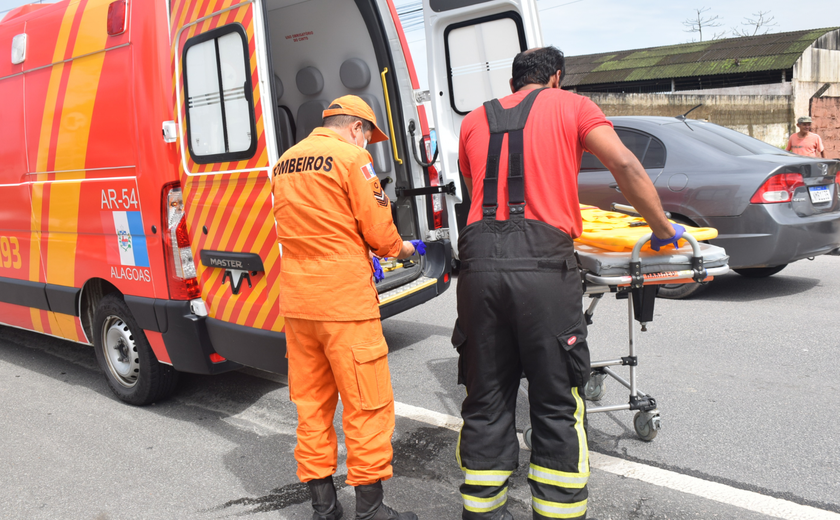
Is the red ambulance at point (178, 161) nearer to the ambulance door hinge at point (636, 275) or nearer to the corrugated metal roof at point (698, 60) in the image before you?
the ambulance door hinge at point (636, 275)

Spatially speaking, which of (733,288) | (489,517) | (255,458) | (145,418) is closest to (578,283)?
(489,517)

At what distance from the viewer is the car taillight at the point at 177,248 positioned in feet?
12.2

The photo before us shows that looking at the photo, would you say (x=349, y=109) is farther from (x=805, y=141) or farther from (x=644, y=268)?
(x=805, y=141)

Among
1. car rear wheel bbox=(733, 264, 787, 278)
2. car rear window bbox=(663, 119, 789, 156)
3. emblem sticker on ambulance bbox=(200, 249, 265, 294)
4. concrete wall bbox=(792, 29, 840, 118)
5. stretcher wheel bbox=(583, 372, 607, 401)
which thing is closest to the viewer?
emblem sticker on ambulance bbox=(200, 249, 265, 294)

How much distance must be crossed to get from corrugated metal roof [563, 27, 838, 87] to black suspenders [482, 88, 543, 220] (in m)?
22.3

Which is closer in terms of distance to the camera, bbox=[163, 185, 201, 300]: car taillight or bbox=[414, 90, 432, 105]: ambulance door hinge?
bbox=[163, 185, 201, 300]: car taillight

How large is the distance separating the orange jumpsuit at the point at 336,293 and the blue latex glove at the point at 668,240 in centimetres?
107

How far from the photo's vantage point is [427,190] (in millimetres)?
4625

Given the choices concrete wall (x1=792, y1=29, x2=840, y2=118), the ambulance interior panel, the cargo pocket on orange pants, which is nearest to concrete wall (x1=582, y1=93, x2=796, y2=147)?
concrete wall (x1=792, y1=29, x2=840, y2=118)

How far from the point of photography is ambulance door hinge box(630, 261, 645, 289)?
2672 mm

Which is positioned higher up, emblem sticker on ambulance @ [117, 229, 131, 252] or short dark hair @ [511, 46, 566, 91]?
short dark hair @ [511, 46, 566, 91]

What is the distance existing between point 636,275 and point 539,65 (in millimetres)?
937

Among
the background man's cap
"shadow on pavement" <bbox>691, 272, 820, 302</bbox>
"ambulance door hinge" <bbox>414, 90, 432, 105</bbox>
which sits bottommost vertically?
"shadow on pavement" <bbox>691, 272, 820, 302</bbox>

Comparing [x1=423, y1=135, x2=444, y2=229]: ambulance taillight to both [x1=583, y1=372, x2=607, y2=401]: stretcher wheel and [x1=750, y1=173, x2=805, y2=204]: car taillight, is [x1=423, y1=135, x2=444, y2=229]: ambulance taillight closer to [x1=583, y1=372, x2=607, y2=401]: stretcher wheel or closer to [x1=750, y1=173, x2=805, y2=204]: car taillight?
[x1=583, y1=372, x2=607, y2=401]: stretcher wheel
